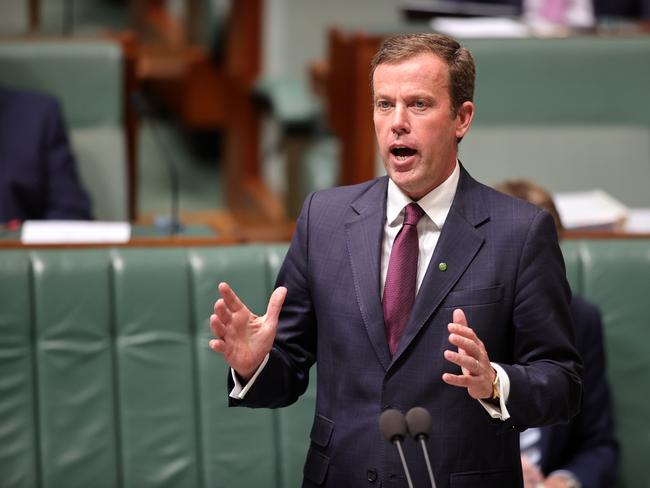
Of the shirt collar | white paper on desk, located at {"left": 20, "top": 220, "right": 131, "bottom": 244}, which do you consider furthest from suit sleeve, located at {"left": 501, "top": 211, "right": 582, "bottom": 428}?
white paper on desk, located at {"left": 20, "top": 220, "right": 131, "bottom": 244}

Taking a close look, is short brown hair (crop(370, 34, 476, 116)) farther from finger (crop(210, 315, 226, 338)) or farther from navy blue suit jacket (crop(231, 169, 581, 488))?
finger (crop(210, 315, 226, 338))

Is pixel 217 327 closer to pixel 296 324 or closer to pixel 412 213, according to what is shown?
pixel 296 324

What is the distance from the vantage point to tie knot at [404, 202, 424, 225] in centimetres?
136

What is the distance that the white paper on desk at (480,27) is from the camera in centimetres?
337

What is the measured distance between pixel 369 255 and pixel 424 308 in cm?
9

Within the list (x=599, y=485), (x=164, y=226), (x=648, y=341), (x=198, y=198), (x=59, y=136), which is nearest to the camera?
(x=599, y=485)

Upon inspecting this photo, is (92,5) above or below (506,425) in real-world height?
above

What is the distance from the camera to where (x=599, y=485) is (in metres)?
2.06

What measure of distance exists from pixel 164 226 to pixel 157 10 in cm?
478

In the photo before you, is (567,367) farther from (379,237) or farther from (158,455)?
(158,455)

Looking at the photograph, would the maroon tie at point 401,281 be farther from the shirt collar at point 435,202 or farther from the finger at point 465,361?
the finger at point 465,361

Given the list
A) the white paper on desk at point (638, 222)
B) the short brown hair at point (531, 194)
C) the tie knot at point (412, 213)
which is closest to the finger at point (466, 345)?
the tie knot at point (412, 213)

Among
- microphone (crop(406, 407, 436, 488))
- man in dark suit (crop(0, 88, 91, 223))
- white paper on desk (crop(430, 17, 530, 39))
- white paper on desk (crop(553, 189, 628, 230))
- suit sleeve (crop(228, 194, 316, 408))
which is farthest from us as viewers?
white paper on desk (crop(430, 17, 530, 39))

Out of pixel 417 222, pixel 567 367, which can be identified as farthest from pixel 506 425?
pixel 417 222
